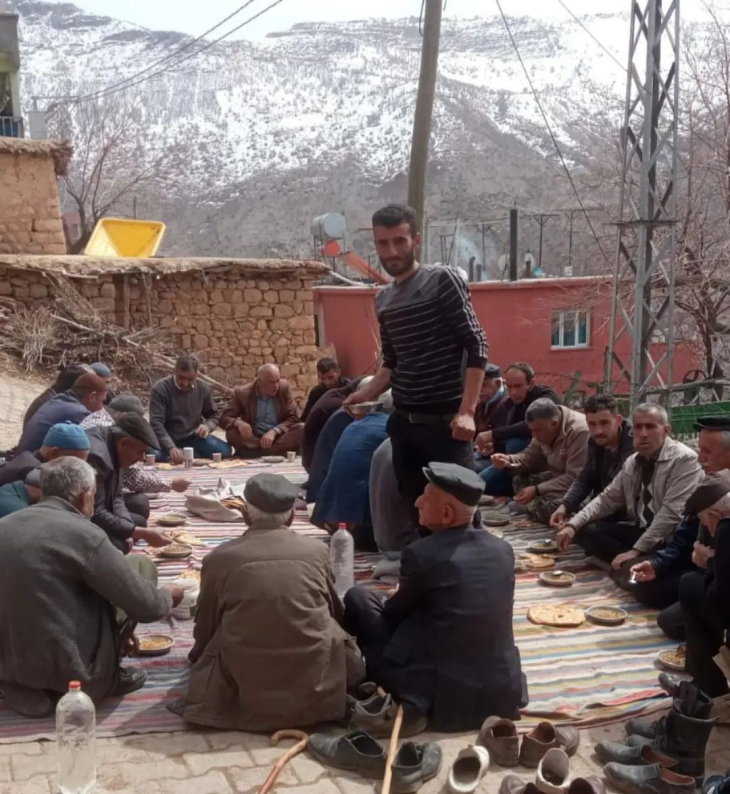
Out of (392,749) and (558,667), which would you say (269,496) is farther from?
(558,667)

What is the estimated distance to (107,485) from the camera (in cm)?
557

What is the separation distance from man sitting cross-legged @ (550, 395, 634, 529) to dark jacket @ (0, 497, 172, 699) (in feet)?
11.8

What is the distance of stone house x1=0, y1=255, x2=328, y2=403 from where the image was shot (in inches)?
641

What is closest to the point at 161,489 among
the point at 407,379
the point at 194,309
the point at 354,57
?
the point at 407,379

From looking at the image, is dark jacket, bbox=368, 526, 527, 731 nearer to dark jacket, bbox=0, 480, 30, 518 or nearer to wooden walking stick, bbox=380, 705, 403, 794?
wooden walking stick, bbox=380, 705, 403, 794

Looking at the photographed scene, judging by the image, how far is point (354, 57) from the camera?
126562 millimetres

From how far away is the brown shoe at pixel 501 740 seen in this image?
3.56 m

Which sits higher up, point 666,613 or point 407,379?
point 407,379

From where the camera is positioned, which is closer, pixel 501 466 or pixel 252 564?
pixel 252 564

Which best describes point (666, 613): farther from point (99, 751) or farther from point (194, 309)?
point (194, 309)

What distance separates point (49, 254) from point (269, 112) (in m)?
94.5

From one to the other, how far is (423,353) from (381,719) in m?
1.91

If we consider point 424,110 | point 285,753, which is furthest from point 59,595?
point 424,110

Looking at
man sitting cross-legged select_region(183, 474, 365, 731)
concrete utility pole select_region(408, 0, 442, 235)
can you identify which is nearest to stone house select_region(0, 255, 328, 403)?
concrete utility pole select_region(408, 0, 442, 235)
